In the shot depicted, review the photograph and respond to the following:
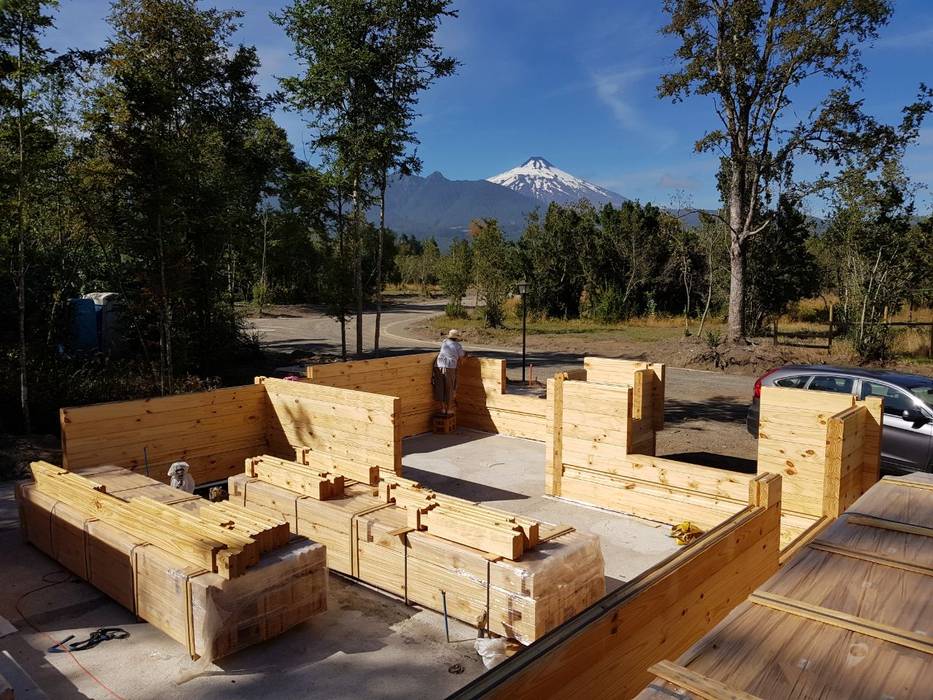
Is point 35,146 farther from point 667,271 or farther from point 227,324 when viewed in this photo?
point 667,271

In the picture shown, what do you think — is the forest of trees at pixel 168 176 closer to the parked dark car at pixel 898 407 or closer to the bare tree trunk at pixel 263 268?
the parked dark car at pixel 898 407

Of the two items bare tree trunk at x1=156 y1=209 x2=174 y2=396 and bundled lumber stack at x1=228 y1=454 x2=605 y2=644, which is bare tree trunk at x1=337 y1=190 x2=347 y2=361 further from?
bundled lumber stack at x1=228 y1=454 x2=605 y2=644

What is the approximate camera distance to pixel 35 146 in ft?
40.8

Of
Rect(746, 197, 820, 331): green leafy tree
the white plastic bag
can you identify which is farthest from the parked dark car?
Rect(746, 197, 820, 331): green leafy tree

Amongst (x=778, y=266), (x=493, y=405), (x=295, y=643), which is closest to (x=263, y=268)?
(x=778, y=266)

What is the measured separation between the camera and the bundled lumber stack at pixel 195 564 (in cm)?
525

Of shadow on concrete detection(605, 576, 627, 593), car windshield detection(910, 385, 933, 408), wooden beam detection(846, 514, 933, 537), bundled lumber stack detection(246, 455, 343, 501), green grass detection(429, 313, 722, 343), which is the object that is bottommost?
shadow on concrete detection(605, 576, 627, 593)

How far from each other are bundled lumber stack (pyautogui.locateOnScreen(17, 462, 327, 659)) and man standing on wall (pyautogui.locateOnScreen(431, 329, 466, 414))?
696 centimetres

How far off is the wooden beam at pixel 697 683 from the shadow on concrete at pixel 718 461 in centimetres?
994

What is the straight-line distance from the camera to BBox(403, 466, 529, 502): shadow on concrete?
9.69 meters

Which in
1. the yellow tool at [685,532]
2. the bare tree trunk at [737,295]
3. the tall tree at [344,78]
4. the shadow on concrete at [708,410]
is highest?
the tall tree at [344,78]

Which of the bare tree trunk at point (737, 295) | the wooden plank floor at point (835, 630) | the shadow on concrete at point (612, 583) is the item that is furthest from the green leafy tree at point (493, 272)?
the wooden plank floor at point (835, 630)

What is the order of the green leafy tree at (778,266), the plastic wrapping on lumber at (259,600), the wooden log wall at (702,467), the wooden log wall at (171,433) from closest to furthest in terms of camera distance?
the plastic wrapping on lumber at (259,600) < the wooden log wall at (702,467) < the wooden log wall at (171,433) < the green leafy tree at (778,266)

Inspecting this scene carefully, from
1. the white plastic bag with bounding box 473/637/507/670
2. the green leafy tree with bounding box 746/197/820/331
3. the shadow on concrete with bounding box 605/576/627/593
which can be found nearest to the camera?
the white plastic bag with bounding box 473/637/507/670
